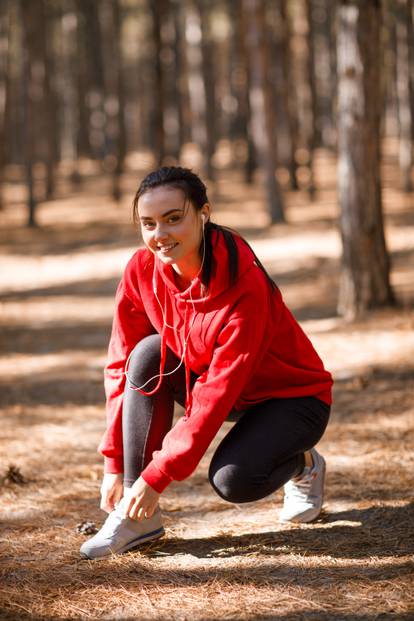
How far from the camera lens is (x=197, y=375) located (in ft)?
10.5

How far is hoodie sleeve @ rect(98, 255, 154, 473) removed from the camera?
3098mm

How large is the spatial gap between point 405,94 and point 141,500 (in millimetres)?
13913

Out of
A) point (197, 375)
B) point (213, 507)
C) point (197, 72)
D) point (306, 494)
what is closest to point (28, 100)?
point (197, 72)

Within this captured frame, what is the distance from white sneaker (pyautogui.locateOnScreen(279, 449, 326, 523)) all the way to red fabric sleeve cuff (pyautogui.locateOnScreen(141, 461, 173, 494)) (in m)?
0.75

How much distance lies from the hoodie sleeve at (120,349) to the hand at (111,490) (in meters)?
0.03

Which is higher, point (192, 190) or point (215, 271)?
point (192, 190)

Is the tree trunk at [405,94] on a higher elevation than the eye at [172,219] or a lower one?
higher

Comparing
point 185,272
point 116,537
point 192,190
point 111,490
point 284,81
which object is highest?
point 284,81

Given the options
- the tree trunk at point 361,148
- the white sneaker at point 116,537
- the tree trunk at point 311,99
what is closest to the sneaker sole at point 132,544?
the white sneaker at point 116,537

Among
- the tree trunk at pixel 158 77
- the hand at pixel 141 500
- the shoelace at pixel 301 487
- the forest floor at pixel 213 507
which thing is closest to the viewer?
the forest floor at pixel 213 507

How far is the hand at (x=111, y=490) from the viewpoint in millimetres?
3084

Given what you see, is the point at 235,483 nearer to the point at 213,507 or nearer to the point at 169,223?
the point at 213,507

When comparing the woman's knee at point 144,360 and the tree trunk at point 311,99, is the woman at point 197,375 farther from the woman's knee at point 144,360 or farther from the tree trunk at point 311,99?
the tree trunk at point 311,99

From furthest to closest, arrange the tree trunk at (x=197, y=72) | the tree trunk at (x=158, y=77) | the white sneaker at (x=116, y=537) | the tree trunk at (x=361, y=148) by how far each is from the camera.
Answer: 1. the tree trunk at (x=197, y=72)
2. the tree trunk at (x=158, y=77)
3. the tree trunk at (x=361, y=148)
4. the white sneaker at (x=116, y=537)
